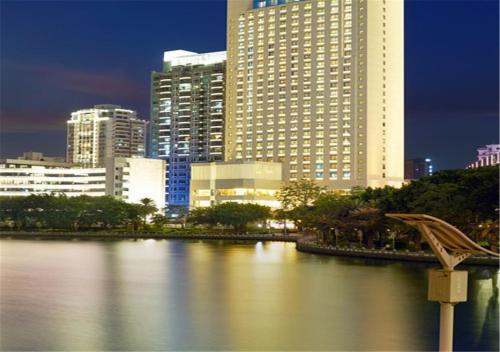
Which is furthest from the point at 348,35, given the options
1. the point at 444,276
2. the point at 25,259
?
the point at 444,276

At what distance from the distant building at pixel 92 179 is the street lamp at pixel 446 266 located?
134 m

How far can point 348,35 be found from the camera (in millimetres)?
128750

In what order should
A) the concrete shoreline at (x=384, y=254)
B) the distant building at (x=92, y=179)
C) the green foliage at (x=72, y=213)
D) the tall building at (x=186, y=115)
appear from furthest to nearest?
the tall building at (x=186, y=115) < the distant building at (x=92, y=179) < the green foliage at (x=72, y=213) < the concrete shoreline at (x=384, y=254)

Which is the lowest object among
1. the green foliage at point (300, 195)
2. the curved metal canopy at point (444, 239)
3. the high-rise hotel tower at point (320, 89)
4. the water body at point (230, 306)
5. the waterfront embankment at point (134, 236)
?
the water body at point (230, 306)

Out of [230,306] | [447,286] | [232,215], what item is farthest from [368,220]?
[447,286]

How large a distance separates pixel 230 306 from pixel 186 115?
143 meters

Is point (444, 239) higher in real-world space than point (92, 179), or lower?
lower

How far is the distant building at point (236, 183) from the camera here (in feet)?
417

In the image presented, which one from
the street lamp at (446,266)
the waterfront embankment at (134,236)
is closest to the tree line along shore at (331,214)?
the waterfront embankment at (134,236)

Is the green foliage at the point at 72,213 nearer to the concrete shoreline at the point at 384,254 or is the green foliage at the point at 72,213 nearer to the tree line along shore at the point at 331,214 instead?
the tree line along shore at the point at 331,214

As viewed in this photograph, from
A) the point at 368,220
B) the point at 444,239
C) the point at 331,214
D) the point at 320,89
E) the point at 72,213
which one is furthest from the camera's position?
the point at 320,89

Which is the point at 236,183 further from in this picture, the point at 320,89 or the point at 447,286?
the point at 447,286

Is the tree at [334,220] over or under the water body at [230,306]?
over

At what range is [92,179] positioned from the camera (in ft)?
489
